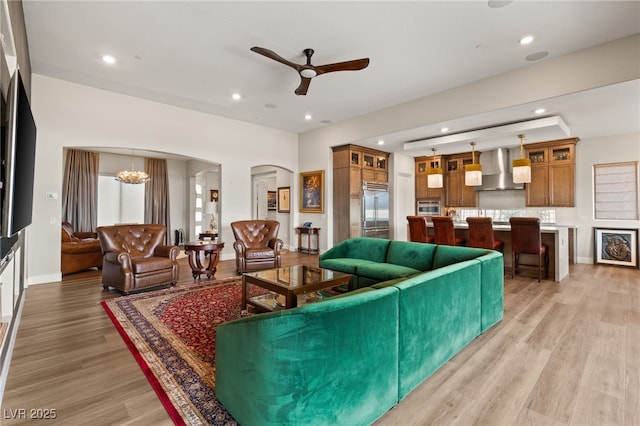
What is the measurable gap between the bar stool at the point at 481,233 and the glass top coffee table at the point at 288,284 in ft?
9.80

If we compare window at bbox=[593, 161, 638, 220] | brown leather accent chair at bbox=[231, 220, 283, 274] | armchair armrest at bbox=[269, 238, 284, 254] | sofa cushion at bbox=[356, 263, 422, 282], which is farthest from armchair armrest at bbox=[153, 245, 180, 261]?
window at bbox=[593, 161, 638, 220]

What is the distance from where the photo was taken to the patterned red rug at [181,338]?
1.80 meters

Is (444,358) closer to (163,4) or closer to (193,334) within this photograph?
(193,334)

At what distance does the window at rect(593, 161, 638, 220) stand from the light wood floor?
4170 millimetres

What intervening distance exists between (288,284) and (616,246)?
741 centimetres

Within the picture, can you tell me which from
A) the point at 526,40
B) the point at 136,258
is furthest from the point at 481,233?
the point at 136,258

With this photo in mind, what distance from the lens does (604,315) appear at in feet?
11.0

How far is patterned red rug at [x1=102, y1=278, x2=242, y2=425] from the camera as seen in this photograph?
5.92 ft

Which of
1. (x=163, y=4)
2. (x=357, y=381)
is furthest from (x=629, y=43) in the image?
(x=163, y=4)

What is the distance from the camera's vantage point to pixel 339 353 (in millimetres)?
1470

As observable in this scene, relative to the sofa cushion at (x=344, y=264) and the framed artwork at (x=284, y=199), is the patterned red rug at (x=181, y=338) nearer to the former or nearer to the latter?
the sofa cushion at (x=344, y=264)

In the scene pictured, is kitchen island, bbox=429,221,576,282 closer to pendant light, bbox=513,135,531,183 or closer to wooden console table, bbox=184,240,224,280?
pendant light, bbox=513,135,531,183

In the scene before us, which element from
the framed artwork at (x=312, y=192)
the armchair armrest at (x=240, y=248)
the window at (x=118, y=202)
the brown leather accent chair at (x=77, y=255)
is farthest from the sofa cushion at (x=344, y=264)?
the window at (x=118, y=202)

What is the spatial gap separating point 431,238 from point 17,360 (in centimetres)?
619
